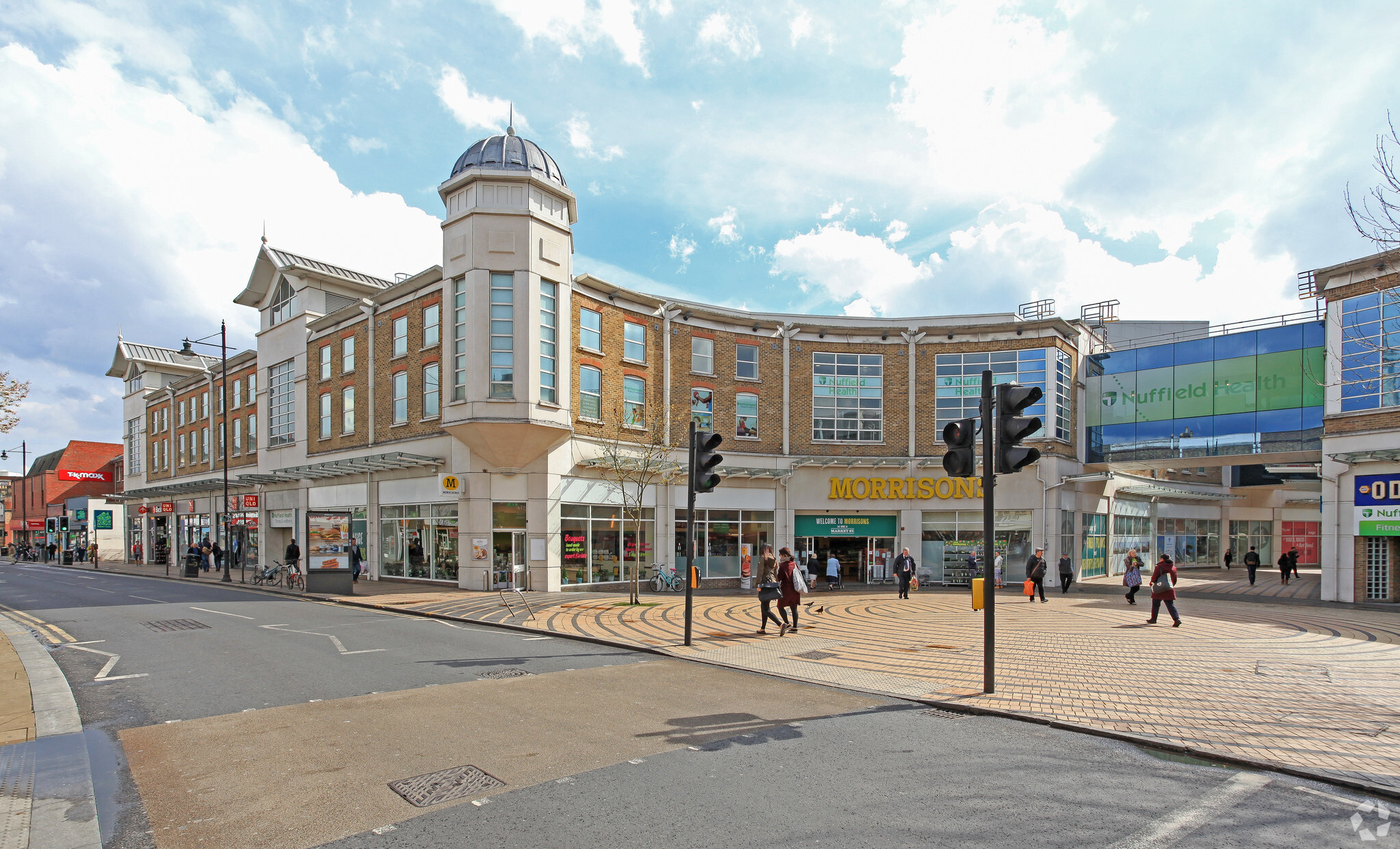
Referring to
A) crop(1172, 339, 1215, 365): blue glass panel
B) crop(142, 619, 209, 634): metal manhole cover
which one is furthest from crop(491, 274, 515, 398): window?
crop(1172, 339, 1215, 365): blue glass panel

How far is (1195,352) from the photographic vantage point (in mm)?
28234

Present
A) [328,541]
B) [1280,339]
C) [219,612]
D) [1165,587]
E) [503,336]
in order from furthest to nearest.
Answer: [1280,339]
[503,336]
[328,541]
[219,612]
[1165,587]

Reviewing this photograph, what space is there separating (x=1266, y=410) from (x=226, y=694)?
3121 cm

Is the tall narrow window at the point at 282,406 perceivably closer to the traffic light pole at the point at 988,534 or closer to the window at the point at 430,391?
the window at the point at 430,391

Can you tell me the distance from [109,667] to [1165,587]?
19498 millimetres

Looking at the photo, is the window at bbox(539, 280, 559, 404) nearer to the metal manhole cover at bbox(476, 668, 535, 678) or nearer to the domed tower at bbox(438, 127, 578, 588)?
the domed tower at bbox(438, 127, 578, 588)

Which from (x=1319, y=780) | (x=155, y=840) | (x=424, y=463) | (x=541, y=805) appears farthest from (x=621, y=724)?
(x=424, y=463)

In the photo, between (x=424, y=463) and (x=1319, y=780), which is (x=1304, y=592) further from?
(x=424, y=463)

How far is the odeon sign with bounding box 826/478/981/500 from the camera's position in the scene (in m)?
29.6

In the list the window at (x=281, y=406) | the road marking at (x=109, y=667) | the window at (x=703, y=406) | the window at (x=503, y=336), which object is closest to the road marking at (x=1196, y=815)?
the road marking at (x=109, y=667)

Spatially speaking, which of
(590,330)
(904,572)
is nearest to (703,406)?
Answer: (590,330)

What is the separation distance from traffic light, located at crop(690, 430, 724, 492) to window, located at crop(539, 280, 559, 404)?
11.2 meters

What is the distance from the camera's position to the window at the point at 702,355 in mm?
28484

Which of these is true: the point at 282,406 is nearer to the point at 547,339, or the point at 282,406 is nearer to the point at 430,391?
the point at 430,391
